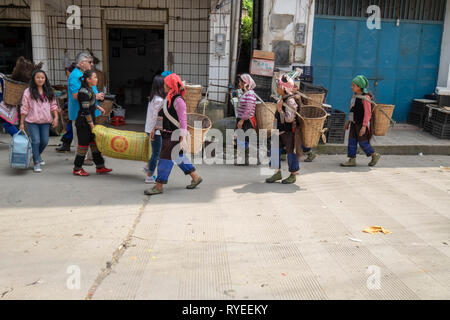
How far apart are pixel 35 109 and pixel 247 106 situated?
3.24m

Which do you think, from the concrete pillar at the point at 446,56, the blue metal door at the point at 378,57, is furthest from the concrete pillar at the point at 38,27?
the concrete pillar at the point at 446,56

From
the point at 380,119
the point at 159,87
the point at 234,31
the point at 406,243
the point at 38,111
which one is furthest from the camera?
the point at 234,31

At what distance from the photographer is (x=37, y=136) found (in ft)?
23.6

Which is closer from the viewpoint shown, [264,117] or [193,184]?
[193,184]

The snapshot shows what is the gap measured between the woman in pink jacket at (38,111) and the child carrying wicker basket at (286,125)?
11.1 ft

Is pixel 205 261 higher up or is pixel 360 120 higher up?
pixel 360 120

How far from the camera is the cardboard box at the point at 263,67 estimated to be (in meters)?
9.92

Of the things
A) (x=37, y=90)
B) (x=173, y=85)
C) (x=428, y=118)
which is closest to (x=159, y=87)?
(x=173, y=85)

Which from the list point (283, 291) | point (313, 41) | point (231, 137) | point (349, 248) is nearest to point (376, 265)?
point (349, 248)

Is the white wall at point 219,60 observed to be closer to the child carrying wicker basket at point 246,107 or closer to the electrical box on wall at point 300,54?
the electrical box on wall at point 300,54

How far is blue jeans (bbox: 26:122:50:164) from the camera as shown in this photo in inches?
281

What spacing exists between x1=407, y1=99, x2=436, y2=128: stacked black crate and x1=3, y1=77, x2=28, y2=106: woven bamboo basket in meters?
8.34

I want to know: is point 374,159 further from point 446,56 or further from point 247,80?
point 446,56
